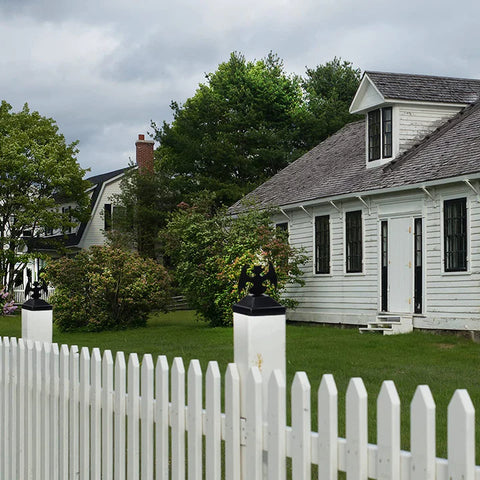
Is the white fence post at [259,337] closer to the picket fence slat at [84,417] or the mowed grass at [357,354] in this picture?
the picket fence slat at [84,417]

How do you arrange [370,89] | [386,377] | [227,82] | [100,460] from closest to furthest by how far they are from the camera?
[100,460]
[386,377]
[370,89]
[227,82]

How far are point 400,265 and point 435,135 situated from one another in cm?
407

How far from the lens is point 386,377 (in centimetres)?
1216

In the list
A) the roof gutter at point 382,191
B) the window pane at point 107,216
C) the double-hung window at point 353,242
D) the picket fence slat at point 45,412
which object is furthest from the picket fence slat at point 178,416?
the window pane at point 107,216

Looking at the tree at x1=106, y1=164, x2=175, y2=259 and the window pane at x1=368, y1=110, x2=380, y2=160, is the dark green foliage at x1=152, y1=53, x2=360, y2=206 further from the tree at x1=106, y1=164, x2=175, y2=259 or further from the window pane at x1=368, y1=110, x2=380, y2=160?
the window pane at x1=368, y1=110, x2=380, y2=160

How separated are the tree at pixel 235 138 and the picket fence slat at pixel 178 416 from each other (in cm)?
3819

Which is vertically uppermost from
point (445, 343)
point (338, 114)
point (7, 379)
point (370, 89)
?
point (338, 114)

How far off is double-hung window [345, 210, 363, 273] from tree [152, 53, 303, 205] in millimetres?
19456

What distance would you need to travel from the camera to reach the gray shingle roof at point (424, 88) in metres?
22.3

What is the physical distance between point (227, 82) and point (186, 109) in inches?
123

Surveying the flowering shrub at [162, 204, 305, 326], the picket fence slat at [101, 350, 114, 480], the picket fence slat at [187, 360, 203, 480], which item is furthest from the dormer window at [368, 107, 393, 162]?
the picket fence slat at [187, 360, 203, 480]

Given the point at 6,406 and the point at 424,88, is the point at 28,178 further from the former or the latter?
the point at 6,406

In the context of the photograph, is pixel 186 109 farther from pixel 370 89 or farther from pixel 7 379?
pixel 7 379

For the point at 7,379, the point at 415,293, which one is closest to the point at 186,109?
the point at 415,293
